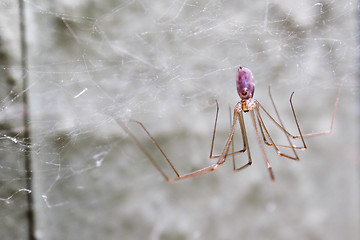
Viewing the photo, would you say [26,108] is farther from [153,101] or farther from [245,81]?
[245,81]

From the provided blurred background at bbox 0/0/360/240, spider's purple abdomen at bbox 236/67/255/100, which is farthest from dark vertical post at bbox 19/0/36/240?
spider's purple abdomen at bbox 236/67/255/100

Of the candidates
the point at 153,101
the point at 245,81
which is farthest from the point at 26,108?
the point at 245,81

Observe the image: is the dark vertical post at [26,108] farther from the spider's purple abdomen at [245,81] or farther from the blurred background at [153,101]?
the spider's purple abdomen at [245,81]

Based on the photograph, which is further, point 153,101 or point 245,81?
point 153,101

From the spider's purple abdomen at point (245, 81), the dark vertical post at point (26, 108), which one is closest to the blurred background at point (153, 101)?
the dark vertical post at point (26, 108)
